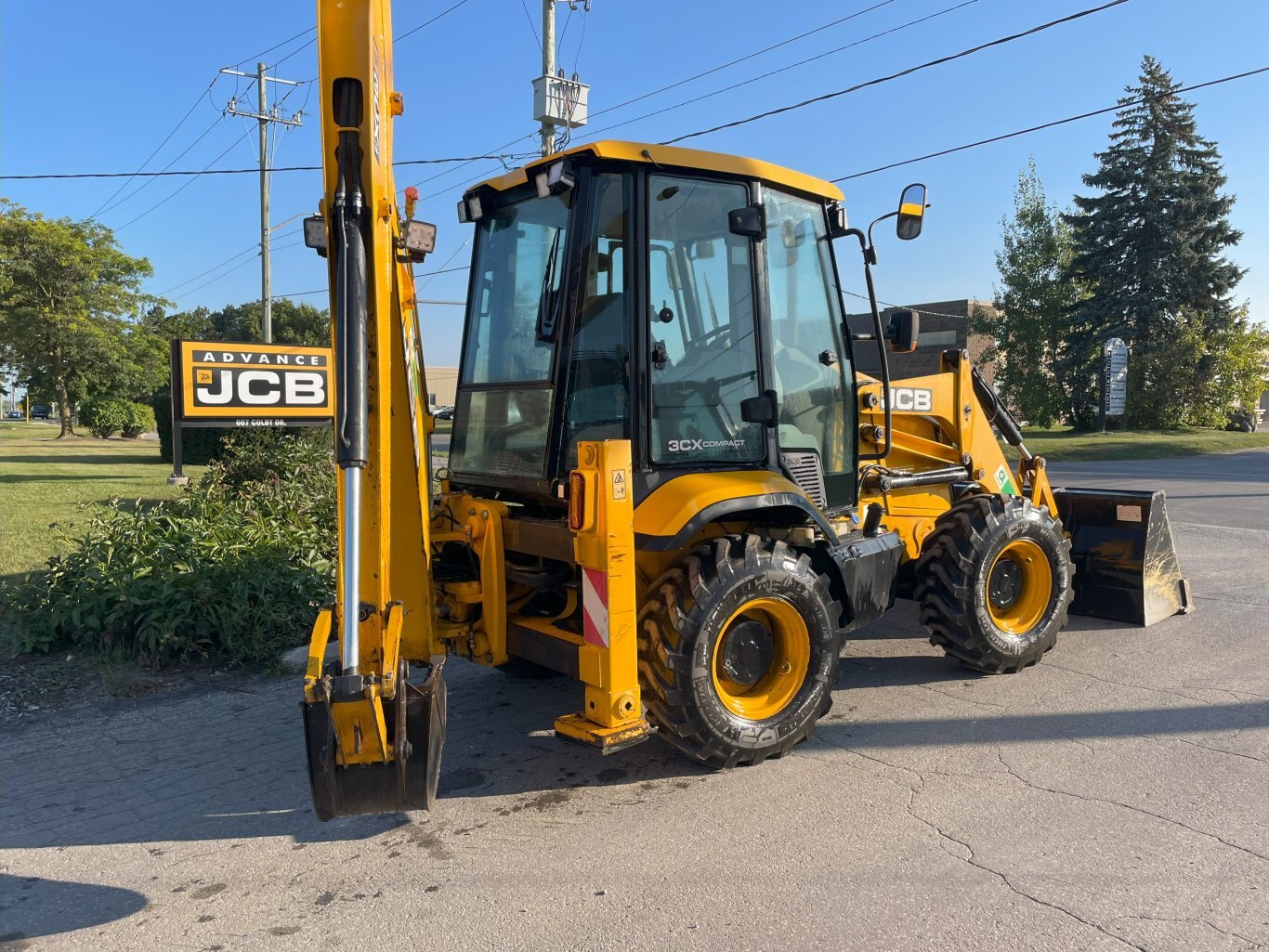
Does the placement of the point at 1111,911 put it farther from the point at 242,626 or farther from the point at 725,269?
the point at 242,626

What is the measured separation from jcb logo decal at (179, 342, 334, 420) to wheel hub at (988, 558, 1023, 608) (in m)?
6.81

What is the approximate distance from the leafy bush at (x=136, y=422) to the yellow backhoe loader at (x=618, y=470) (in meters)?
31.1

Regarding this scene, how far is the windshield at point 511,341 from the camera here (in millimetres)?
4258

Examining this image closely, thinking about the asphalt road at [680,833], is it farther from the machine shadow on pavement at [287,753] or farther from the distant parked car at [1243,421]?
the distant parked car at [1243,421]

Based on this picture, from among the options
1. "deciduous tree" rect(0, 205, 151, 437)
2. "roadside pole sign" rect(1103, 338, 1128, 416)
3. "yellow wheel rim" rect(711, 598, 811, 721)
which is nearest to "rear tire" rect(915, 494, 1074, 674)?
"yellow wheel rim" rect(711, 598, 811, 721)

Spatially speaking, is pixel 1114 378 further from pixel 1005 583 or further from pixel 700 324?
pixel 700 324

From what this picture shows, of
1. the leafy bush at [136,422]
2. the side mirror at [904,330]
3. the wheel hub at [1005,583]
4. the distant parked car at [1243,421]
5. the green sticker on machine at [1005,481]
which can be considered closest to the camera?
the side mirror at [904,330]

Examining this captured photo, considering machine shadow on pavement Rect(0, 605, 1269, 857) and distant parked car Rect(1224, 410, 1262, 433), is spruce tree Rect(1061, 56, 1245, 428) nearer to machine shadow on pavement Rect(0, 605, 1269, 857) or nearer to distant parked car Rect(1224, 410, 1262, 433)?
distant parked car Rect(1224, 410, 1262, 433)

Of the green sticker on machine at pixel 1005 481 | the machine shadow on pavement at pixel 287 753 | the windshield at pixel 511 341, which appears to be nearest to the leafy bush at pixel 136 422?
the machine shadow on pavement at pixel 287 753

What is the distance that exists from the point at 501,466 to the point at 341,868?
2.04 metres

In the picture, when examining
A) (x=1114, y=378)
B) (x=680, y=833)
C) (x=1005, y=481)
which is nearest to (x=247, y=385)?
(x=1005, y=481)

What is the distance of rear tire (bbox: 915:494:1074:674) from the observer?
513cm

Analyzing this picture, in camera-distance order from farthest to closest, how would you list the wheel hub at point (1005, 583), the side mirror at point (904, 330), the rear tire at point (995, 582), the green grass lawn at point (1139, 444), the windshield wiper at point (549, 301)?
the green grass lawn at point (1139, 444) → the wheel hub at point (1005, 583) → the rear tire at point (995, 582) → the side mirror at point (904, 330) → the windshield wiper at point (549, 301)

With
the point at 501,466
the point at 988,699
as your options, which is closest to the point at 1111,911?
the point at 988,699
